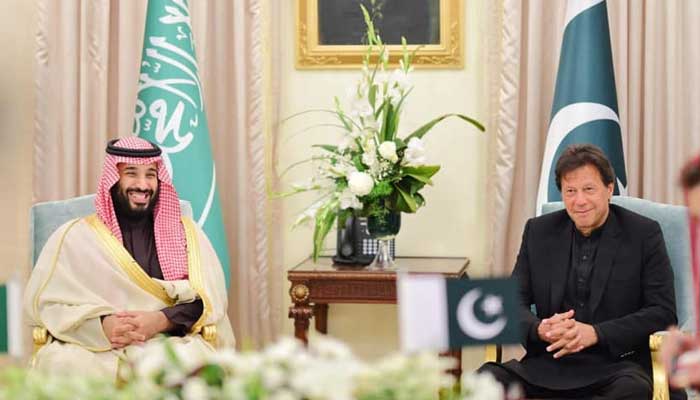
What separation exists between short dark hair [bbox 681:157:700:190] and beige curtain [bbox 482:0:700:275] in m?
2.64

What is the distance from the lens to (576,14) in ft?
16.0

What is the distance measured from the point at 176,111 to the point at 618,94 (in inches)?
80.3

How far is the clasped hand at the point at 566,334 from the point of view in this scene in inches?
147

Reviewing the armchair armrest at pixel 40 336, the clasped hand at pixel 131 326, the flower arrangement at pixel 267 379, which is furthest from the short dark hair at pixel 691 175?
the armchair armrest at pixel 40 336

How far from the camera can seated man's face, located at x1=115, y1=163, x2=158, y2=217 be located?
426cm

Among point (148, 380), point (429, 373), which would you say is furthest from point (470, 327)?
point (148, 380)

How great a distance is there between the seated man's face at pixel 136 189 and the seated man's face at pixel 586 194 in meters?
1.58

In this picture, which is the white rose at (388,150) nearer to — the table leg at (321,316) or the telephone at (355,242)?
the telephone at (355,242)

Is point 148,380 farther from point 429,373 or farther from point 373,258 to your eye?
point 373,258

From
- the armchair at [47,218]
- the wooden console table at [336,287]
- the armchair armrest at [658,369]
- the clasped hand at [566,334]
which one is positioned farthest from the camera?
the wooden console table at [336,287]

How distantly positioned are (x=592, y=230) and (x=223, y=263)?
1870 mm

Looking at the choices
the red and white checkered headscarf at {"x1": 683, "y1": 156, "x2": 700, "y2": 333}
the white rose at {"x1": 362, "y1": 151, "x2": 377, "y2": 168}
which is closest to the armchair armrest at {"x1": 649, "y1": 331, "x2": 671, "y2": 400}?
the red and white checkered headscarf at {"x1": 683, "y1": 156, "x2": 700, "y2": 333}

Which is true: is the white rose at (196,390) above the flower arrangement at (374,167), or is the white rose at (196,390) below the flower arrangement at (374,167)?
below

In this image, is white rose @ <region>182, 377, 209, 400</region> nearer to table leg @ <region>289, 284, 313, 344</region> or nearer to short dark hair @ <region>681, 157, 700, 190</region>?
short dark hair @ <region>681, 157, 700, 190</region>
